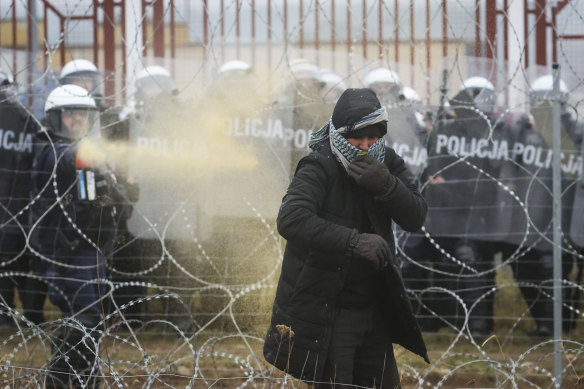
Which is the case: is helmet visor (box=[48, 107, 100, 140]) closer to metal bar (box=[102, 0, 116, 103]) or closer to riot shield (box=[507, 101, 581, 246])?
metal bar (box=[102, 0, 116, 103])

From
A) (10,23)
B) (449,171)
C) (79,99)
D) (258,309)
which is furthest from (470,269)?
(10,23)

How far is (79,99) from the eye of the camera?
5258 millimetres

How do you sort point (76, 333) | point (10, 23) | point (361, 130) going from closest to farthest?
point (361, 130), point (76, 333), point (10, 23)

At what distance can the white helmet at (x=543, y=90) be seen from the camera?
5535 millimetres

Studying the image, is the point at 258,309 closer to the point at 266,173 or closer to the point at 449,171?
the point at 266,173

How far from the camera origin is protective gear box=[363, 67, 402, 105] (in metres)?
5.58

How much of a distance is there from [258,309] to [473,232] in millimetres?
1590

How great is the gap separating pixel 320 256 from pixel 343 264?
86 millimetres

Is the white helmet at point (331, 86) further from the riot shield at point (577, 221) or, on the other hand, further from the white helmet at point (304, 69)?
the riot shield at point (577, 221)

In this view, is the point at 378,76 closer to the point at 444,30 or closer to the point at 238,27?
the point at 444,30

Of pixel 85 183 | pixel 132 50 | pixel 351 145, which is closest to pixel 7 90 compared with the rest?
pixel 132 50

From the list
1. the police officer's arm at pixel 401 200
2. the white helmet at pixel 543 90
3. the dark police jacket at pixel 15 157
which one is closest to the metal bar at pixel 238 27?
the dark police jacket at pixel 15 157

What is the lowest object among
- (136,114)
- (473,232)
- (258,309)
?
(258,309)

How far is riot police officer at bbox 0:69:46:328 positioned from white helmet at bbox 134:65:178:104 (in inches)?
28.9
